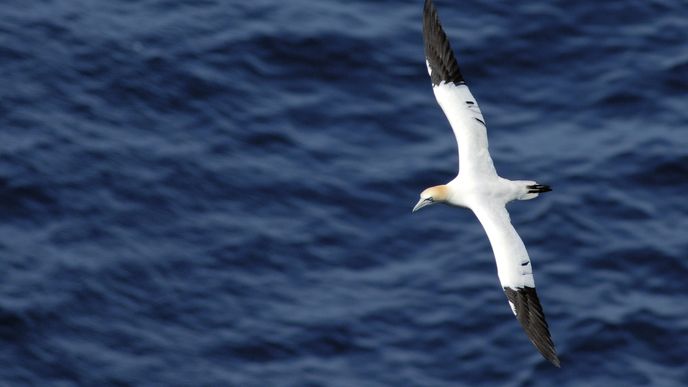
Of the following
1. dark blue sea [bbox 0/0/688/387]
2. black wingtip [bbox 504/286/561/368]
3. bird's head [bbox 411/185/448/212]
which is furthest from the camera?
dark blue sea [bbox 0/0/688/387]

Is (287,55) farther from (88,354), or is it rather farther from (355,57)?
(88,354)

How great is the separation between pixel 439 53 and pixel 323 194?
8.02 metres

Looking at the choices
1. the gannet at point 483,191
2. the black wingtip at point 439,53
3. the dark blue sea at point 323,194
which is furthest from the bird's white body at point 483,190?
the dark blue sea at point 323,194

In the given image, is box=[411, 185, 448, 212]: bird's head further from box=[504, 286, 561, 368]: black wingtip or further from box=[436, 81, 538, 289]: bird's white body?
box=[504, 286, 561, 368]: black wingtip

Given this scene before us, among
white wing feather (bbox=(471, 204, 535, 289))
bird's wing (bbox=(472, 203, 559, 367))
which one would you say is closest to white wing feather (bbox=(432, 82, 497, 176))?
white wing feather (bbox=(471, 204, 535, 289))

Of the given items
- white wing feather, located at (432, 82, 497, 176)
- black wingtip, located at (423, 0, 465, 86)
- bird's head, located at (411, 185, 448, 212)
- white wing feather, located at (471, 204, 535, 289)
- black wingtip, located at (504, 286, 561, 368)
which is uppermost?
black wingtip, located at (423, 0, 465, 86)

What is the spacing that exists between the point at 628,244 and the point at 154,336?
8.89m

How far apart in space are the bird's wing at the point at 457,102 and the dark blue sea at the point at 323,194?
23.3 ft

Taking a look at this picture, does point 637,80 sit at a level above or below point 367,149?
above

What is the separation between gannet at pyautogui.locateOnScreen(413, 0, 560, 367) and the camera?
19.1 meters

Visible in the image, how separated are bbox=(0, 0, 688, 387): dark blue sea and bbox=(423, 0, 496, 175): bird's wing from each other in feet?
23.3

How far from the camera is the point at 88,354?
25.8 m

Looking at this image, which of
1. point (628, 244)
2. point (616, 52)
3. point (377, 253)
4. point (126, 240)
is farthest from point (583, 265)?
point (126, 240)

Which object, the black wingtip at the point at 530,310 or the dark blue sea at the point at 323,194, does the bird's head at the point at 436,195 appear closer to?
the black wingtip at the point at 530,310
